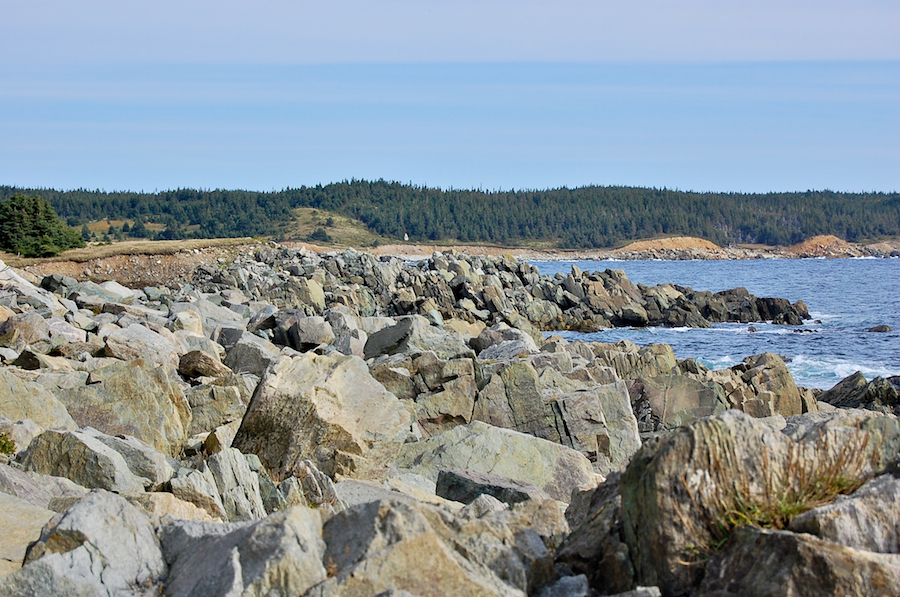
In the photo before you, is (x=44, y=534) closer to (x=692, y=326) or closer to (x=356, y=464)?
(x=356, y=464)

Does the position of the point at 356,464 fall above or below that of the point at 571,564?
below

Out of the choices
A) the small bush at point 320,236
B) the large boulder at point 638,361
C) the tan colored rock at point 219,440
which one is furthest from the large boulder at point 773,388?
the small bush at point 320,236

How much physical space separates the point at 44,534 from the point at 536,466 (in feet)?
20.5

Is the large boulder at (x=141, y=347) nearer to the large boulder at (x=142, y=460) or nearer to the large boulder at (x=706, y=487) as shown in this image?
the large boulder at (x=142, y=460)

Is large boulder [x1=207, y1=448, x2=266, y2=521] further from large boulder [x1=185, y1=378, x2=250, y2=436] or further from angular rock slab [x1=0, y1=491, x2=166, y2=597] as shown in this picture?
large boulder [x1=185, y1=378, x2=250, y2=436]

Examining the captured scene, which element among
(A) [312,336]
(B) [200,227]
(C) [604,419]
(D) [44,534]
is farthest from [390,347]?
(B) [200,227]

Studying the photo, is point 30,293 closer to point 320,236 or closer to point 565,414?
point 565,414

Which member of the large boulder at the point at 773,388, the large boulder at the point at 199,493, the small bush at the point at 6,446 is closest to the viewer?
the large boulder at the point at 199,493

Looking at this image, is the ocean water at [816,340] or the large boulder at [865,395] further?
the ocean water at [816,340]

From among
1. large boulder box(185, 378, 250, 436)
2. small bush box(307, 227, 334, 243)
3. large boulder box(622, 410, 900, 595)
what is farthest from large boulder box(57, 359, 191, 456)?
small bush box(307, 227, 334, 243)

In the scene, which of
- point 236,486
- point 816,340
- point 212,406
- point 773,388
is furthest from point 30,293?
point 816,340

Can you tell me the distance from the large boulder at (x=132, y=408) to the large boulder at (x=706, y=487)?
285 inches

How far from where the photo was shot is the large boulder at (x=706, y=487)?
14.2 ft

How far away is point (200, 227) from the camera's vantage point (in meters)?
171
